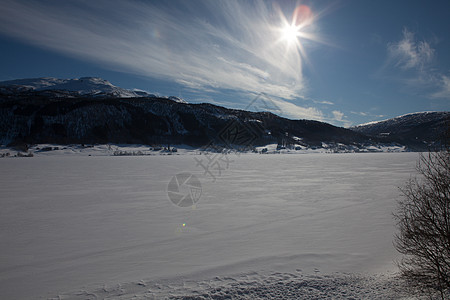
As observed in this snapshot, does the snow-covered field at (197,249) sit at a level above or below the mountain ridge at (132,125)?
below

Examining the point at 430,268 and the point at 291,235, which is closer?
the point at 430,268

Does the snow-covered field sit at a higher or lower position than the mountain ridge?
lower

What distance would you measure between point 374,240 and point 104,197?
12.4m

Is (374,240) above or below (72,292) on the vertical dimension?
above

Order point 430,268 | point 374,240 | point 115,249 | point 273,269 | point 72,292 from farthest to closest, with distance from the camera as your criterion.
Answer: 1. point 374,240
2. point 115,249
3. point 273,269
4. point 72,292
5. point 430,268

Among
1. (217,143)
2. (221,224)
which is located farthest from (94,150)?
(221,224)

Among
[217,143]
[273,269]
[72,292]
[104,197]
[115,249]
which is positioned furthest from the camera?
[217,143]

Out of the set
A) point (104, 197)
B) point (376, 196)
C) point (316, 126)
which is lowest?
point (104, 197)

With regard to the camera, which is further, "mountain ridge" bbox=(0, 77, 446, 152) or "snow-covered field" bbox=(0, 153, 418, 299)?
"mountain ridge" bbox=(0, 77, 446, 152)

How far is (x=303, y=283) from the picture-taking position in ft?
15.6

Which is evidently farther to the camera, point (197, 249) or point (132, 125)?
point (132, 125)

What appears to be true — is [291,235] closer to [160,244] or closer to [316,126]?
[160,244]

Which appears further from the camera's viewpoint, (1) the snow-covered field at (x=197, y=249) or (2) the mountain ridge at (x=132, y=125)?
(2) the mountain ridge at (x=132, y=125)

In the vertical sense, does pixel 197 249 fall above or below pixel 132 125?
below
